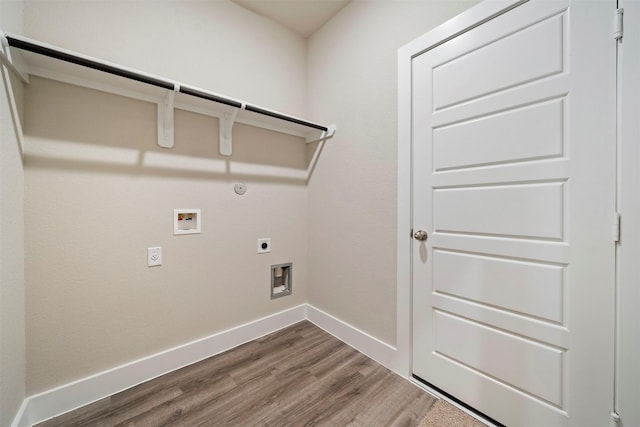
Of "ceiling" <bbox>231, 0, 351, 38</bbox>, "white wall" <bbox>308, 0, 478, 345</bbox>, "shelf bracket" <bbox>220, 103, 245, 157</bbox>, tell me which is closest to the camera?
"white wall" <bbox>308, 0, 478, 345</bbox>

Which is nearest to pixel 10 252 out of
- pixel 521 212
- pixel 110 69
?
pixel 110 69

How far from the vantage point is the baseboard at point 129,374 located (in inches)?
47.8

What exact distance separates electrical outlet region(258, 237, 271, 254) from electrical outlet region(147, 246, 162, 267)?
71 cm

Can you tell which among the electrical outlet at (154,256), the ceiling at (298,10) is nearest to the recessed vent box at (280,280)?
the electrical outlet at (154,256)

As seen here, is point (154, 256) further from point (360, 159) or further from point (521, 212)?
point (521, 212)

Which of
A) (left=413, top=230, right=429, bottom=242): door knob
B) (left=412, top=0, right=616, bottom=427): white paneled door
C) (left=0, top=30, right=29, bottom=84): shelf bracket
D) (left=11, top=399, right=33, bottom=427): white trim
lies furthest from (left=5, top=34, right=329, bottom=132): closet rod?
(left=11, top=399, right=33, bottom=427): white trim

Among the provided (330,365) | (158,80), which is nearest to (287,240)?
(330,365)

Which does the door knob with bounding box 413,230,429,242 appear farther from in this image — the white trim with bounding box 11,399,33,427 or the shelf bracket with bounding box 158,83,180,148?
the white trim with bounding box 11,399,33,427

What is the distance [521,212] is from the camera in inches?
43.6

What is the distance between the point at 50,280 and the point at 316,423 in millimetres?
→ 1588

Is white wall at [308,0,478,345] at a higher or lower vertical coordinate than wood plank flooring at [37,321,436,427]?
higher

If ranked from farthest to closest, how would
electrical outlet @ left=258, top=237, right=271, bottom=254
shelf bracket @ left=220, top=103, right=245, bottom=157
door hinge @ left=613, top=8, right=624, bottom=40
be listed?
electrical outlet @ left=258, top=237, right=271, bottom=254 → shelf bracket @ left=220, top=103, right=245, bottom=157 → door hinge @ left=613, top=8, right=624, bottom=40

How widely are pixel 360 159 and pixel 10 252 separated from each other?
6.44 feet

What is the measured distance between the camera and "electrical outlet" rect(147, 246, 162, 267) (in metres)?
1.51
